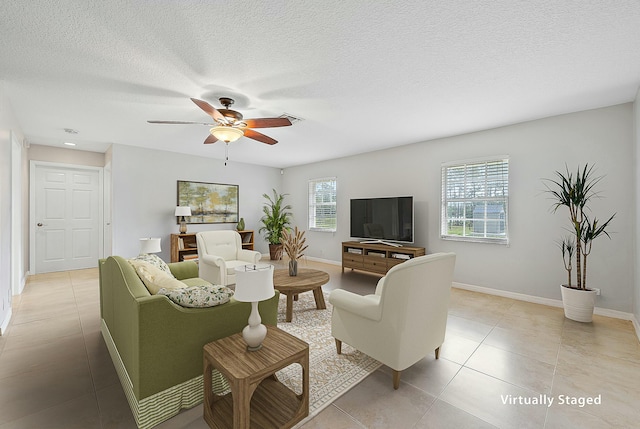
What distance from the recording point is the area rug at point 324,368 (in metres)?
1.80

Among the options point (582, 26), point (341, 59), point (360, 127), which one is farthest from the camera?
point (360, 127)

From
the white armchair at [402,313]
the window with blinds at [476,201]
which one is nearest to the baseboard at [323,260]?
the window with blinds at [476,201]

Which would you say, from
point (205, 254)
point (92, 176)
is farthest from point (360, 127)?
point (92, 176)

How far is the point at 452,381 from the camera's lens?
76.9 inches

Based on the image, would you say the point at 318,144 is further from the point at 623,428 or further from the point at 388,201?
the point at 623,428

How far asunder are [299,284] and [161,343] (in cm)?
161

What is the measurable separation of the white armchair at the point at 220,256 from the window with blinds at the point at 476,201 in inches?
130

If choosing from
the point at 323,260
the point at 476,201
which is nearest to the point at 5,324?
the point at 323,260

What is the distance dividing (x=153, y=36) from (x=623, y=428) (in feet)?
12.9

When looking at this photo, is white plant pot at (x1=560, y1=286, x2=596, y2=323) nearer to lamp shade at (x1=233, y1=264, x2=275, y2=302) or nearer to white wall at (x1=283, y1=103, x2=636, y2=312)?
white wall at (x1=283, y1=103, x2=636, y2=312)

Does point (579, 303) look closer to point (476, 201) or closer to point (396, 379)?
point (476, 201)

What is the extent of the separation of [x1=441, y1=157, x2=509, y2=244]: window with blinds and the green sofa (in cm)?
364

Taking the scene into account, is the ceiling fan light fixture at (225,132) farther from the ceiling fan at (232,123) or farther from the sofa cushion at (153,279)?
the sofa cushion at (153,279)

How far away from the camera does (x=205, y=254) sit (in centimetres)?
425
